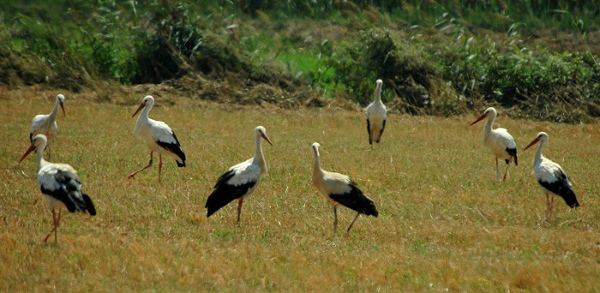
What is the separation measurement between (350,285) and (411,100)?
13.0 meters

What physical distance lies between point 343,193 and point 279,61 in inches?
489

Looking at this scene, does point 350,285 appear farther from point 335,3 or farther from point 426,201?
point 335,3

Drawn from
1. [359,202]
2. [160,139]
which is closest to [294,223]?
[359,202]

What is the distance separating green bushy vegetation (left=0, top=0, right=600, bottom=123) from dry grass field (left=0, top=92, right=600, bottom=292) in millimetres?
3585

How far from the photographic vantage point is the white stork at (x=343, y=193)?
7.83m

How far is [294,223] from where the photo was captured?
26.9 ft

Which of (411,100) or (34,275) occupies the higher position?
(34,275)

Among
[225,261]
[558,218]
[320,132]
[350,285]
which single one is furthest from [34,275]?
[320,132]

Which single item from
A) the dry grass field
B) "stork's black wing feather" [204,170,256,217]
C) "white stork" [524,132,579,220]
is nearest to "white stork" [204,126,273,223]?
"stork's black wing feather" [204,170,256,217]

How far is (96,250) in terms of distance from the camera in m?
6.70

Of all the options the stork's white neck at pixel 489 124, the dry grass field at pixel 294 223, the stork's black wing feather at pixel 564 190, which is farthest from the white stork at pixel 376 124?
the stork's black wing feather at pixel 564 190

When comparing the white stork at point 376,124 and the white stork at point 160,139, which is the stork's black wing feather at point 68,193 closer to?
the white stork at point 160,139

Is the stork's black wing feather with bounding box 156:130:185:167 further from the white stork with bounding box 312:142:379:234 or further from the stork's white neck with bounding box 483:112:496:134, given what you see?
the stork's white neck with bounding box 483:112:496:134

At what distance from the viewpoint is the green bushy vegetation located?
18.3m
